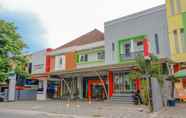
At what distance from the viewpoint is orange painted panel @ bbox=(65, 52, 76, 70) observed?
2912cm

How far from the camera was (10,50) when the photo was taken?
1292 centimetres

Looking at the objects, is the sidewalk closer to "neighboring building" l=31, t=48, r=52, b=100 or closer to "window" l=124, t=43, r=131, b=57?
"window" l=124, t=43, r=131, b=57

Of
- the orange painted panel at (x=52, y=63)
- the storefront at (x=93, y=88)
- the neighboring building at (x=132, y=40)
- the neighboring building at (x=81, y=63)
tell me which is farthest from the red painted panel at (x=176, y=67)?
the orange painted panel at (x=52, y=63)

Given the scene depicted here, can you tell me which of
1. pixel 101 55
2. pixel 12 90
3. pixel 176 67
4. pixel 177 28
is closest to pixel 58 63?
pixel 12 90

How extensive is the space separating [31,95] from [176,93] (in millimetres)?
19902

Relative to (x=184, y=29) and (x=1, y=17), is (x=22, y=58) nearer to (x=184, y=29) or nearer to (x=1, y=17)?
(x=1, y=17)

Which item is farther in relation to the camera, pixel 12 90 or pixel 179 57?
pixel 12 90

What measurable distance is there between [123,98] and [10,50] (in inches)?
459

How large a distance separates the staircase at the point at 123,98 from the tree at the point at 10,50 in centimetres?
1007

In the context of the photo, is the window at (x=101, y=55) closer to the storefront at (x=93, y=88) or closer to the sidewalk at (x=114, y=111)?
the storefront at (x=93, y=88)

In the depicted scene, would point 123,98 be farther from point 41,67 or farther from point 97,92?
point 41,67

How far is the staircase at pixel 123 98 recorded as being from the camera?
19.7 meters

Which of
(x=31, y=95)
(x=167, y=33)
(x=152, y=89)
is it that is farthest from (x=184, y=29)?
(x=31, y=95)

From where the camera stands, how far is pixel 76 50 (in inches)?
1145
